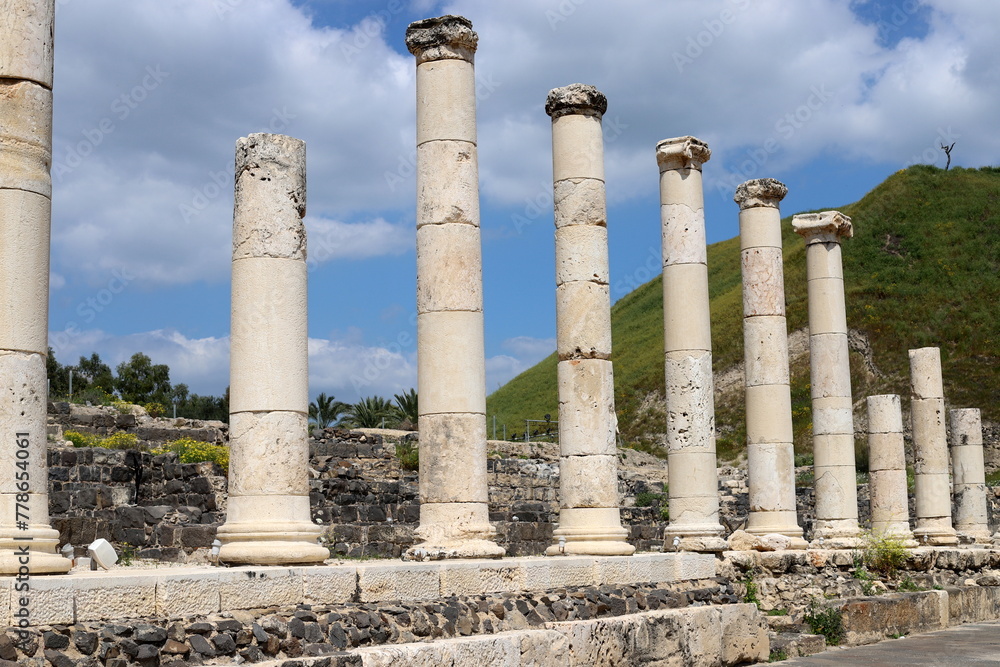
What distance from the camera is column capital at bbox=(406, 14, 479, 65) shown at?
14508 mm

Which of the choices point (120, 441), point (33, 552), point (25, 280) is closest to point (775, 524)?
point (33, 552)

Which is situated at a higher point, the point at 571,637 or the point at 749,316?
the point at 749,316

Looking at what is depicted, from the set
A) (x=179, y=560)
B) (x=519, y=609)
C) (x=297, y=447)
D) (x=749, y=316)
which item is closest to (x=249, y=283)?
(x=297, y=447)

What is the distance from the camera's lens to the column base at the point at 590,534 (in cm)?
1539

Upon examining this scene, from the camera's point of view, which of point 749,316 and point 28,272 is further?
point 749,316

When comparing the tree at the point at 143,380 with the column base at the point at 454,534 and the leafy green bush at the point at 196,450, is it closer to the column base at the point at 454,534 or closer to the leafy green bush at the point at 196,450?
the leafy green bush at the point at 196,450

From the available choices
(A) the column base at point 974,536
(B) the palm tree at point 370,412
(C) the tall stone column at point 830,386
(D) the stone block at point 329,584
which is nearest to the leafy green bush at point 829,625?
(C) the tall stone column at point 830,386

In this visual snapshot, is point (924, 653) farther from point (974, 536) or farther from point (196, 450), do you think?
point (196, 450)

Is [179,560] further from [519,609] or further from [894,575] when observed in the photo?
[894,575]

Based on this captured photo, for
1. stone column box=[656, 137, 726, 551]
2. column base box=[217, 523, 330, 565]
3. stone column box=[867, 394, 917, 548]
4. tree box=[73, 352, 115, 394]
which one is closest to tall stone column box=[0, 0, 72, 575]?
column base box=[217, 523, 330, 565]

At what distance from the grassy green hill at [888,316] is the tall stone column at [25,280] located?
5011 cm

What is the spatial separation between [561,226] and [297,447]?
6.57 m

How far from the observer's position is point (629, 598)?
14578 mm

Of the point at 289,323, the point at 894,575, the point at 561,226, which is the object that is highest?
the point at 561,226
